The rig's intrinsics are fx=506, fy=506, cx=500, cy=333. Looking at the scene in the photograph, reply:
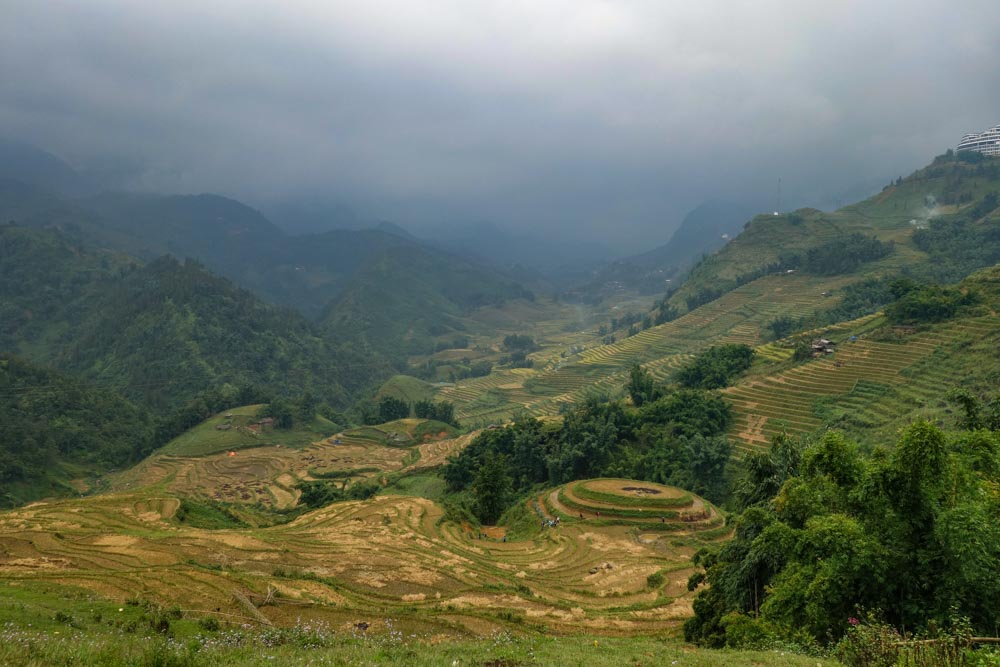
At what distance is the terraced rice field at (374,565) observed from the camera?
766 inches

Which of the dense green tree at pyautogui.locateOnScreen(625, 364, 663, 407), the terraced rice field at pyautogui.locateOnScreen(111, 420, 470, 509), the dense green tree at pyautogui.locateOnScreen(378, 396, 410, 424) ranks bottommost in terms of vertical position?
the terraced rice field at pyautogui.locateOnScreen(111, 420, 470, 509)

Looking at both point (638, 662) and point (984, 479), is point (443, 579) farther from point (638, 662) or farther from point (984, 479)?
point (984, 479)

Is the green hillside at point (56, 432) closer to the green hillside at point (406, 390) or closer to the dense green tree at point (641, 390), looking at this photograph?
the green hillside at point (406, 390)

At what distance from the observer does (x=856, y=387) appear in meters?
52.8

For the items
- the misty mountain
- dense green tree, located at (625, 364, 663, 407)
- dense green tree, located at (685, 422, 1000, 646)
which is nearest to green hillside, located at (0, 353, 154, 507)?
the misty mountain

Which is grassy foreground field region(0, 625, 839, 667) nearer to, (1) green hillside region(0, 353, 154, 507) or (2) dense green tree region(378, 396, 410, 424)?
(1) green hillside region(0, 353, 154, 507)

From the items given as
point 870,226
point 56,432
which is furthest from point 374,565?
point 870,226

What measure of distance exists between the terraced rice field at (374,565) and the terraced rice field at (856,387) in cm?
1837

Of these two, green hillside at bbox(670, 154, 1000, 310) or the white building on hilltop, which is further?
the white building on hilltop

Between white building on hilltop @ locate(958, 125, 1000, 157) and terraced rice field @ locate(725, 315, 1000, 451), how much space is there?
17069cm

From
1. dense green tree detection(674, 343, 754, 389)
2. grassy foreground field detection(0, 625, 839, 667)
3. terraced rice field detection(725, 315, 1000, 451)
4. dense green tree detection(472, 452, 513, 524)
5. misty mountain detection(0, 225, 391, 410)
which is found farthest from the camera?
misty mountain detection(0, 225, 391, 410)

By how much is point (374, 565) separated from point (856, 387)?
169 ft

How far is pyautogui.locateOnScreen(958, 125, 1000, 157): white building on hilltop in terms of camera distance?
173 meters

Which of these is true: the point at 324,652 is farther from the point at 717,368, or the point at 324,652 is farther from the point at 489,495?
the point at 717,368
